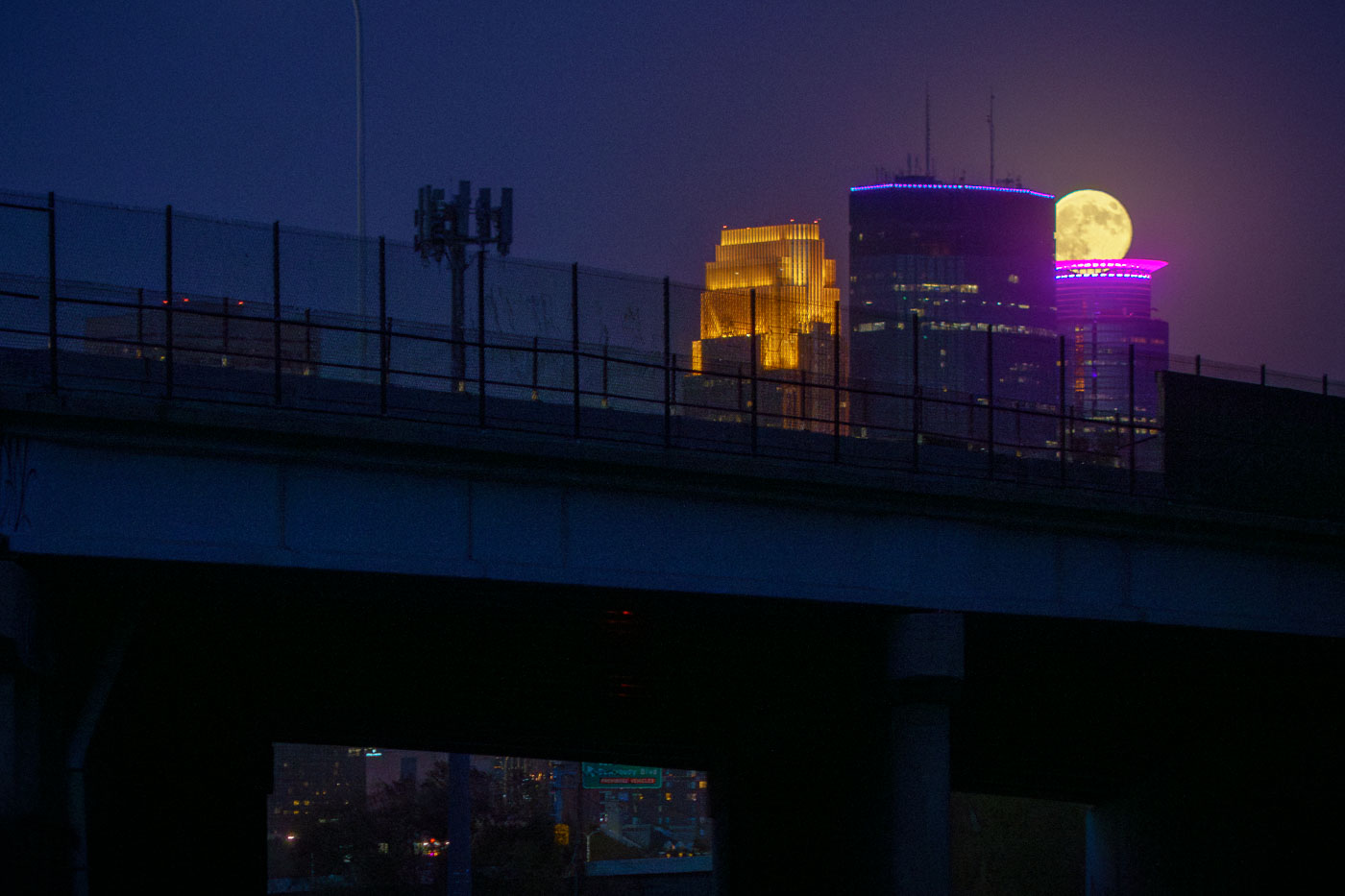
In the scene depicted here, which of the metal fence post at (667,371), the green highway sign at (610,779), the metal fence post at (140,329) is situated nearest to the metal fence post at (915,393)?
the metal fence post at (667,371)

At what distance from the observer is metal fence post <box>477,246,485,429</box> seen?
24719 millimetres

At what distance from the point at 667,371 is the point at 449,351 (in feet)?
11.6

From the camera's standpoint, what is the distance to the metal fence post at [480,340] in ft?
81.1

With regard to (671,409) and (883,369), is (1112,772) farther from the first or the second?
(671,409)

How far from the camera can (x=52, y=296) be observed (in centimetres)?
2248

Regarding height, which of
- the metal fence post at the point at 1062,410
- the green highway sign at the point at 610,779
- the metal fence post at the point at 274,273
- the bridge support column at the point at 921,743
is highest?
the metal fence post at the point at 274,273

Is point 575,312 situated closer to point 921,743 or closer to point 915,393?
point 915,393

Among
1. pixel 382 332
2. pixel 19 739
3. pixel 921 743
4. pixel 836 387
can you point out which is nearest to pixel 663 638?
pixel 921 743

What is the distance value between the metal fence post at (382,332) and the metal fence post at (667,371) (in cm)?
446

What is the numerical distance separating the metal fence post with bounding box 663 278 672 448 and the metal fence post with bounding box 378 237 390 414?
14.6 ft

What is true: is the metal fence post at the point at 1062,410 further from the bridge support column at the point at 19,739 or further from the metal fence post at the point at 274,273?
the bridge support column at the point at 19,739

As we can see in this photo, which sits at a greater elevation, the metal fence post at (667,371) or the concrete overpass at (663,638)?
the metal fence post at (667,371)

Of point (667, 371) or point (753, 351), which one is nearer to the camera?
point (667, 371)

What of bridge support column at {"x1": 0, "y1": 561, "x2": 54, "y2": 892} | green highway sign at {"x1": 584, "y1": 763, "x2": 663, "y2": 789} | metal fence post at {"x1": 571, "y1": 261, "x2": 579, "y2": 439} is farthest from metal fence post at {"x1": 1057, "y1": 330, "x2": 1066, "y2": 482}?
green highway sign at {"x1": 584, "y1": 763, "x2": 663, "y2": 789}
